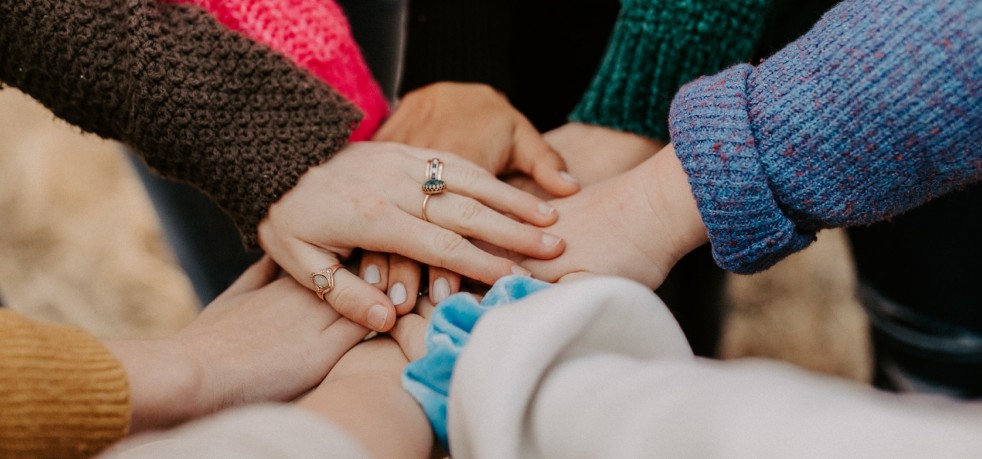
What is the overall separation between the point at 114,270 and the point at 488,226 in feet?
3.56

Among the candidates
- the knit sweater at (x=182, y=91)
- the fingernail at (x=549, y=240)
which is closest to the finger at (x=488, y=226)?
the fingernail at (x=549, y=240)

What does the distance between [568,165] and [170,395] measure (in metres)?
0.41

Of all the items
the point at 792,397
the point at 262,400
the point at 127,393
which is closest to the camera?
the point at 792,397

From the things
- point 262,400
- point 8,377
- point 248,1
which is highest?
point 248,1

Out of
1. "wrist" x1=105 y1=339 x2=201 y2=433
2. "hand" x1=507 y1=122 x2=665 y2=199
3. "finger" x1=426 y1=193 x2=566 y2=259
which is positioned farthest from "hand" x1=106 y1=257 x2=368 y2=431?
"hand" x1=507 y1=122 x2=665 y2=199

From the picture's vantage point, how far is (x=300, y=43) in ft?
2.03

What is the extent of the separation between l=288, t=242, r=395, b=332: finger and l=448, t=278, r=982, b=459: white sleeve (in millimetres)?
207

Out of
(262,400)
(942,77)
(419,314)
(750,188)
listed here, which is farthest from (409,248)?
(942,77)

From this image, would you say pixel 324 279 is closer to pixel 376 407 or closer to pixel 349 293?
pixel 349 293

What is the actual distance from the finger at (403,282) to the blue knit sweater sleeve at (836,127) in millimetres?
237

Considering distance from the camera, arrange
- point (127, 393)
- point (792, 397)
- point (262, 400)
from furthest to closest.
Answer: point (262, 400)
point (127, 393)
point (792, 397)

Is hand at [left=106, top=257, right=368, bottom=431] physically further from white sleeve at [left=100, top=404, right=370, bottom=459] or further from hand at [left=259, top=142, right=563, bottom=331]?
white sleeve at [left=100, top=404, right=370, bottom=459]

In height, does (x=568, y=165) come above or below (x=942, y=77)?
below

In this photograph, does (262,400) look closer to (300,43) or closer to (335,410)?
(335,410)
